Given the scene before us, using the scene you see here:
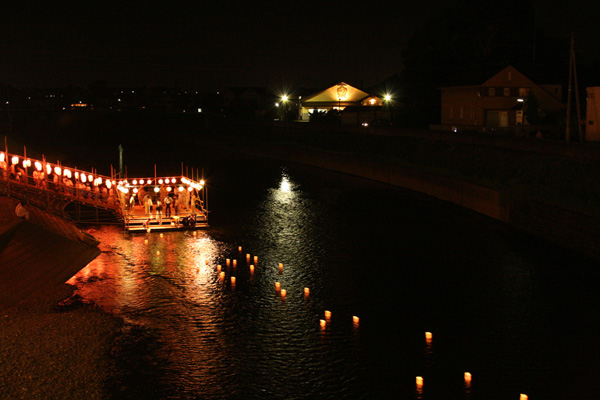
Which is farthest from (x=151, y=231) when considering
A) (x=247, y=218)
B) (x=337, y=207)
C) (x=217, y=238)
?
(x=337, y=207)

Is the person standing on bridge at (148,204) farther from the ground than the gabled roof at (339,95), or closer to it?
closer to it

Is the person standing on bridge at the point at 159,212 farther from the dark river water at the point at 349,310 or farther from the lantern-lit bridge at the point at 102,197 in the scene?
the dark river water at the point at 349,310

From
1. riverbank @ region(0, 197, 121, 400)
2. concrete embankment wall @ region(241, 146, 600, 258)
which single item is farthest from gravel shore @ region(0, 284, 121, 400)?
concrete embankment wall @ region(241, 146, 600, 258)

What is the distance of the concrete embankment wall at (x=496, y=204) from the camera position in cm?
2267

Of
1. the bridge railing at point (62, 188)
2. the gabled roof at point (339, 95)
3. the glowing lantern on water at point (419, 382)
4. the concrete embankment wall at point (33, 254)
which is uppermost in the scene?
the gabled roof at point (339, 95)

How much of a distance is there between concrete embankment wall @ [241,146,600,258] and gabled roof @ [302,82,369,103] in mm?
39250

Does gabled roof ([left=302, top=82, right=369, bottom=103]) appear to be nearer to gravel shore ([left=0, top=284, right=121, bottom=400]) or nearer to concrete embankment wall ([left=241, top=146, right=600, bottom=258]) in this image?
concrete embankment wall ([left=241, top=146, right=600, bottom=258])

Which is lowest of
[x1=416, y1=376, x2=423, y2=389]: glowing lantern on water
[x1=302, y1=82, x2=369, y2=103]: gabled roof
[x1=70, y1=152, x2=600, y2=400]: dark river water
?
[x1=416, y1=376, x2=423, y2=389]: glowing lantern on water

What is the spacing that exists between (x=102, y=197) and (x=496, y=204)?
18.8m

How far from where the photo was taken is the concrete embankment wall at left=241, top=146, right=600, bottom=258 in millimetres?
22672

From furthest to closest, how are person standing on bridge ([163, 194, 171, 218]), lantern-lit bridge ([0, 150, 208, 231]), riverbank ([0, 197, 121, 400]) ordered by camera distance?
person standing on bridge ([163, 194, 171, 218])
lantern-lit bridge ([0, 150, 208, 231])
riverbank ([0, 197, 121, 400])

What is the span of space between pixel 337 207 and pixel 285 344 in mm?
19769

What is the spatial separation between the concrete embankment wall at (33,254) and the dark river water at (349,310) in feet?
2.51

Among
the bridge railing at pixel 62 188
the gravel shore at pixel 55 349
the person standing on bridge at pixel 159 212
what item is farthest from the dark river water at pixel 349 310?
the bridge railing at pixel 62 188
